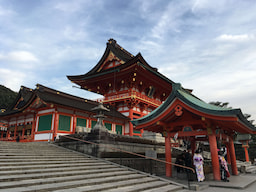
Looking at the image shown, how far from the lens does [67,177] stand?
705cm

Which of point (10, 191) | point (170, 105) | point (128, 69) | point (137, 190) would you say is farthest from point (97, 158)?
point (128, 69)

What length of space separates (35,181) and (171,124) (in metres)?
6.93

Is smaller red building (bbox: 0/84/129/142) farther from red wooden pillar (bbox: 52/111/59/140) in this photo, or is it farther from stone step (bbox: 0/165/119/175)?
stone step (bbox: 0/165/119/175)

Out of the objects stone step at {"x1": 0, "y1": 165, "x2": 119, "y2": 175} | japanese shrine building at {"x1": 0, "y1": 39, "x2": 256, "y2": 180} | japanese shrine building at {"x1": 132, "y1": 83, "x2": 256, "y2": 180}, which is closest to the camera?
stone step at {"x1": 0, "y1": 165, "x2": 119, "y2": 175}

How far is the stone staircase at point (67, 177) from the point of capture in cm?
584

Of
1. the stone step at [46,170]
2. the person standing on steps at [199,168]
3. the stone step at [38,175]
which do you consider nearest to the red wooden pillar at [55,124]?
the stone step at [46,170]

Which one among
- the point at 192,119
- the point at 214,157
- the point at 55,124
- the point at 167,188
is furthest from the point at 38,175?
the point at 55,124

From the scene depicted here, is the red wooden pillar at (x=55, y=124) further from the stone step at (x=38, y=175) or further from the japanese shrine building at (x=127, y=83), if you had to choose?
the stone step at (x=38, y=175)

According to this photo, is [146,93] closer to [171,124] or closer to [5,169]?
[171,124]

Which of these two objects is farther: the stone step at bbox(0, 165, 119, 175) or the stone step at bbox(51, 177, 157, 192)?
the stone step at bbox(0, 165, 119, 175)

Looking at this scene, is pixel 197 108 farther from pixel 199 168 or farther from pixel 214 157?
pixel 199 168

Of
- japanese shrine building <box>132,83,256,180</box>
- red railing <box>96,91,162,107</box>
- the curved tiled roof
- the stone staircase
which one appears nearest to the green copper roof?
japanese shrine building <box>132,83,256,180</box>

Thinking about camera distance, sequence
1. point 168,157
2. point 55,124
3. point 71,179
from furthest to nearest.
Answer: point 55,124
point 168,157
point 71,179

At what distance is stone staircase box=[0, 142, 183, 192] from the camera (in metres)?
5.84
